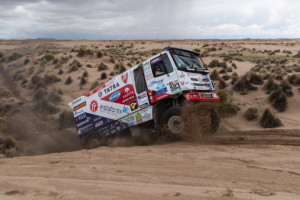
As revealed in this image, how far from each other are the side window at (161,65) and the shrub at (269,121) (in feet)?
17.7

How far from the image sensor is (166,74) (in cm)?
884

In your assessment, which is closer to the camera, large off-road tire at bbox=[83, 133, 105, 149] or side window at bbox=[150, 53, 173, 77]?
side window at bbox=[150, 53, 173, 77]

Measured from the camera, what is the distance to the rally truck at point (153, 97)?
8.66 metres

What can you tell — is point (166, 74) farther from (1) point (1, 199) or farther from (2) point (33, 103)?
(2) point (33, 103)

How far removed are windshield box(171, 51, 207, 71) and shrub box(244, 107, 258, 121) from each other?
4.26 meters

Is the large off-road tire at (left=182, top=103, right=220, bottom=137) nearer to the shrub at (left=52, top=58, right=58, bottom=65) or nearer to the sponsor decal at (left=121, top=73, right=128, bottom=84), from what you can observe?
the sponsor decal at (left=121, top=73, right=128, bottom=84)

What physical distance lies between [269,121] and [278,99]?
Answer: 90.5 inches

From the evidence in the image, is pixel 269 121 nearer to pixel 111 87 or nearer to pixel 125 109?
pixel 125 109

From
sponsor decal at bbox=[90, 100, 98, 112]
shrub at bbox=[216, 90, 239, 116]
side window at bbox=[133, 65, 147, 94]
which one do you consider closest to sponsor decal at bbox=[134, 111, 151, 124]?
side window at bbox=[133, 65, 147, 94]

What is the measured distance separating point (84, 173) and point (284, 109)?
10421mm

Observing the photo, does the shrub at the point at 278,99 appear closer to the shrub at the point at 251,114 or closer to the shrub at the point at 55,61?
the shrub at the point at 251,114

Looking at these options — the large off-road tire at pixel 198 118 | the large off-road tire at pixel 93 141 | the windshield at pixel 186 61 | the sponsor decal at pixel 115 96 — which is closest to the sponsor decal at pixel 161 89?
the windshield at pixel 186 61

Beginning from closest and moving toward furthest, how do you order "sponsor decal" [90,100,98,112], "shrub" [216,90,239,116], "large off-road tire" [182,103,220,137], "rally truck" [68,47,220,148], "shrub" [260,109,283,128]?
"large off-road tire" [182,103,220,137]
"rally truck" [68,47,220,148]
"sponsor decal" [90,100,98,112]
"shrub" [260,109,283,128]
"shrub" [216,90,239,116]

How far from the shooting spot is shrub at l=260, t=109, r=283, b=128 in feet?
37.7
